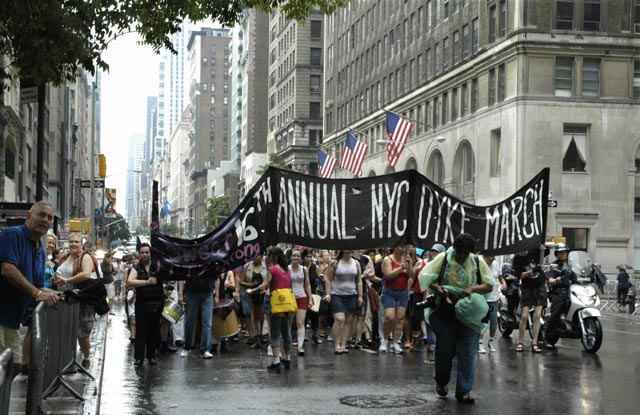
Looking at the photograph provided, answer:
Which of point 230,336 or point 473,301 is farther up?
point 473,301

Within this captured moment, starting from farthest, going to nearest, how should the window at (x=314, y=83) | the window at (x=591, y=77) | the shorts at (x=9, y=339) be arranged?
1. the window at (x=314, y=83)
2. the window at (x=591, y=77)
3. the shorts at (x=9, y=339)

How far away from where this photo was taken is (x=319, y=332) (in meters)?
20.6

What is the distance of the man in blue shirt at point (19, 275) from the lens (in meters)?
8.05

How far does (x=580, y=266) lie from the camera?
18.9m

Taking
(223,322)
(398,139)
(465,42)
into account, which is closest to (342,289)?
(223,322)

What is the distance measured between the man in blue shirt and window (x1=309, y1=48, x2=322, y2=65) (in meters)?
99.7

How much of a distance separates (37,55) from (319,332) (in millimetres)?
9405

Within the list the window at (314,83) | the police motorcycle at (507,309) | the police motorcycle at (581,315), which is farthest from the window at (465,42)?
the window at (314,83)

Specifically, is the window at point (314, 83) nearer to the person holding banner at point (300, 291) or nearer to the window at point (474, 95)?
the window at point (474, 95)

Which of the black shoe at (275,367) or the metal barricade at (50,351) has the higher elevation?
the metal barricade at (50,351)

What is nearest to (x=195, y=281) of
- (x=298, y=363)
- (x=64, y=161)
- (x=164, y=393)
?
(x=298, y=363)

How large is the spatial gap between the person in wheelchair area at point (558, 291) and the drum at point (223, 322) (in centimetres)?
556

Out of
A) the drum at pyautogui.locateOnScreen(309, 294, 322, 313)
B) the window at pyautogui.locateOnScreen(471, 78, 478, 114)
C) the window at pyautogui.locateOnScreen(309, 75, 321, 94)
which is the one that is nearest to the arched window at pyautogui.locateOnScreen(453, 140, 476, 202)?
the window at pyautogui.locateOnScreen(471, 78, 478, 114)

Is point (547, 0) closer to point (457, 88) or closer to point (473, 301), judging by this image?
point (457, 88)
